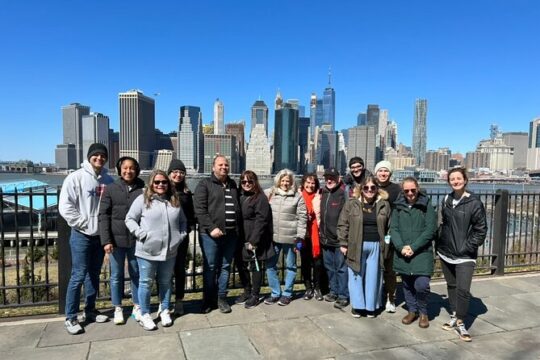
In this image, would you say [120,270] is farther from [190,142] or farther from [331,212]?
[190,142]

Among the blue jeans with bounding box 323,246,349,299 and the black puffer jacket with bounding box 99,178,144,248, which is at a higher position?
the black puffer jacket with bounding box 99,178,144,248

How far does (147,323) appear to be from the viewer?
404cm

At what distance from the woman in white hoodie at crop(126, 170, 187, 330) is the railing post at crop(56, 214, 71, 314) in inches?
38.7

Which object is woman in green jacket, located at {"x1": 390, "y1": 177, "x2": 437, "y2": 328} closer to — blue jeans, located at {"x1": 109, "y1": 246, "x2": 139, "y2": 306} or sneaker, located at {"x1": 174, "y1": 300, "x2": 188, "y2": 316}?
sneaker, located at {"x1": 174, "y1": 300, "x2": 188, "y2": 316}

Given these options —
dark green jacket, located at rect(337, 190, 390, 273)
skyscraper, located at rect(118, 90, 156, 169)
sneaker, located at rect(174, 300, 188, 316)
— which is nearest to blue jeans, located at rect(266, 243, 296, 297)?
dark green jacket, located at rect(337, 190, 390, 273)

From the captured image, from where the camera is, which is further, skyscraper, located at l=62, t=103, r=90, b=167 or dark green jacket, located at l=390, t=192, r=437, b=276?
skyscraper, located at l=62, t=103, r=90, b=167

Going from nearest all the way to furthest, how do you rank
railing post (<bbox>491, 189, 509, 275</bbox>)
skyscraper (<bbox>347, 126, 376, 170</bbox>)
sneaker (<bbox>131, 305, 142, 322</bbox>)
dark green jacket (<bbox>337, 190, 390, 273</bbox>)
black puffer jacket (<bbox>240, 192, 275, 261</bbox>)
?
sneaker (<bbox>131, 305, 142, 322</bbox>) < dark green jacket (<bbox>337, 190, 390, 273</bbox>) < black puffer jacket (<bbox>240, 192, 275, 261</bbox>) < railing post (<bbox>491, 189, 509, 275</bbox>) < skyscraper (<bbox>347, 126, 376, 170</bbox>)

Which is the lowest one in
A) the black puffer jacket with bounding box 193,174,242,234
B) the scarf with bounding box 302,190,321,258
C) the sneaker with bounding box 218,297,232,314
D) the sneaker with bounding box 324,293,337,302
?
the sneaker with bounding box 324,293,337,302

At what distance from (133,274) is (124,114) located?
152 metres

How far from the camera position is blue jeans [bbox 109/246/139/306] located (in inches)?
160

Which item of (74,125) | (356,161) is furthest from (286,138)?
(356,161)

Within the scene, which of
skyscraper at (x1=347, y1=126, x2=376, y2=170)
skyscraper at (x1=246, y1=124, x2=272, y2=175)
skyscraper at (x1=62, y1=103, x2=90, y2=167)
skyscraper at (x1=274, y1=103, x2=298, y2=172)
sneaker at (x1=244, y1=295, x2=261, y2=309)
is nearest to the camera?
sneaker at (x1=244, y1=295, x2=261, y2=309)

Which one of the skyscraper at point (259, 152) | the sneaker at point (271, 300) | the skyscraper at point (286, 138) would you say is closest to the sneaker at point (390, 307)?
the sneaker at point (271, 300)

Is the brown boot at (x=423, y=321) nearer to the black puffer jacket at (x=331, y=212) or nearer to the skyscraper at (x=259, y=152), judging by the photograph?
the black puffer jacket at (x=331, y=212)
